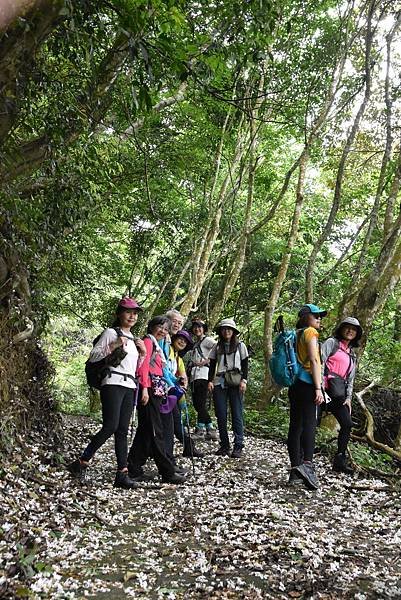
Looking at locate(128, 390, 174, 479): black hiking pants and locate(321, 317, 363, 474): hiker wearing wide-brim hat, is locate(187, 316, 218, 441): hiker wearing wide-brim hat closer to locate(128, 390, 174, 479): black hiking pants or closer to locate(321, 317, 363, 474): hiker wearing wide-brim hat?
locate(321, 317, 363, 474): hiker wearing wide-brim hat

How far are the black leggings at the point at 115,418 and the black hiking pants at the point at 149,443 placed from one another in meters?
0.46

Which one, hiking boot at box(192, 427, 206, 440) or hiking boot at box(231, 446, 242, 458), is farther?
hiking boot at box(192, 427, 206, 440)

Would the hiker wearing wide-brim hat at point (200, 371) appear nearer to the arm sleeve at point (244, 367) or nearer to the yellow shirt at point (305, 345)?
the arm sleeve at point (244, 367)

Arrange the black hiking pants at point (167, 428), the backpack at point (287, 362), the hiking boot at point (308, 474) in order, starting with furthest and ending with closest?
the black hiking pants at point (167, 428)
the backpack at point (287, 362)
the hiking boot at point (308, 474)

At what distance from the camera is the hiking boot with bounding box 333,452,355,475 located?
322 inches

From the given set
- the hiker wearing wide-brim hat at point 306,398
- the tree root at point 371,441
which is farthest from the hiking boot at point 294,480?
the tree root at point 371,441

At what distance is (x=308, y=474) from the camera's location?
6895mm

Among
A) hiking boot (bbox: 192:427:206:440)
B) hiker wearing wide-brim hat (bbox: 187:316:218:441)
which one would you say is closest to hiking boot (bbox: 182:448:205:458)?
hiker wearing wide-brim hat (bbox: 187:316:218:441)

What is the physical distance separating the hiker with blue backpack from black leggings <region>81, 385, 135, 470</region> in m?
0.41

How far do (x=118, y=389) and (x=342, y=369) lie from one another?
11.4 feet

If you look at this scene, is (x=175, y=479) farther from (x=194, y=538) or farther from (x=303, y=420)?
(x=194, y=538)

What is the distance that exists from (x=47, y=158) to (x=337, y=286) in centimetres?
1264

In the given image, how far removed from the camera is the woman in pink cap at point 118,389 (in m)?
6.41

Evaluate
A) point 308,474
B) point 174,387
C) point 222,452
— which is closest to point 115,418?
point 174,387
